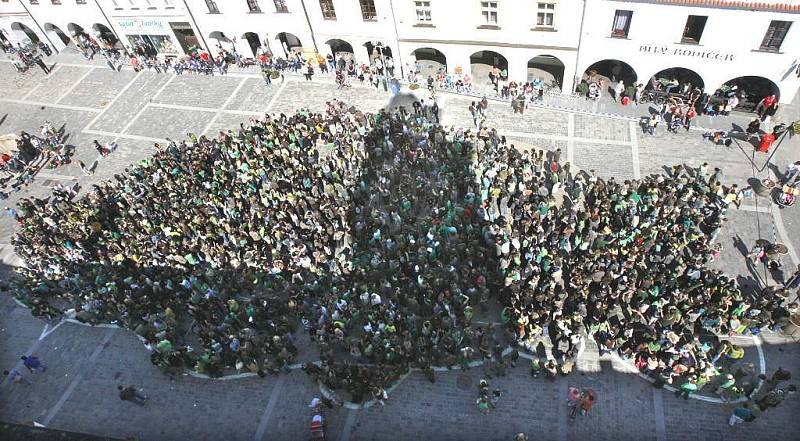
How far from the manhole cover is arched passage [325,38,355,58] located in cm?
2986

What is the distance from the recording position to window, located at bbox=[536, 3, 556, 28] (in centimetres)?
3342

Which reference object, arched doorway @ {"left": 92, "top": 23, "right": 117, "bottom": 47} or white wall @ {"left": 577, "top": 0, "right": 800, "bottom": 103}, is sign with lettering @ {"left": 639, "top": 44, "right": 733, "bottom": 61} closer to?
white wall @ {"left": 577, "top": 0, "right": 800, "bottom": 103}

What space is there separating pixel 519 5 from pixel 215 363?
27551 mm

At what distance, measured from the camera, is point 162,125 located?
4028cm

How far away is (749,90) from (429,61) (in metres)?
22.1

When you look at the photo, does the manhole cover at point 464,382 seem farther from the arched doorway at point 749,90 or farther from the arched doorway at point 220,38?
the arched doorway at point 220,38

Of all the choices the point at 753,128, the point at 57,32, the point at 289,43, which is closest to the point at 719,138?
the point at 753,128

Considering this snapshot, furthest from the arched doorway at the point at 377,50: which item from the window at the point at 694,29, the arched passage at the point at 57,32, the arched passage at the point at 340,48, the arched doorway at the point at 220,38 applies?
the arched passage at the point at 57,32

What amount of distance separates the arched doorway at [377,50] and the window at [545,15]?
1145 cm

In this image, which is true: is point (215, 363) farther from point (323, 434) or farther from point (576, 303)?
point (576, 303)

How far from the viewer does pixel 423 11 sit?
3656 cm

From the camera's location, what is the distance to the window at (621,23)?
32.5 metres

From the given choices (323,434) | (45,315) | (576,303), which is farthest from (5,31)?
(576,303)

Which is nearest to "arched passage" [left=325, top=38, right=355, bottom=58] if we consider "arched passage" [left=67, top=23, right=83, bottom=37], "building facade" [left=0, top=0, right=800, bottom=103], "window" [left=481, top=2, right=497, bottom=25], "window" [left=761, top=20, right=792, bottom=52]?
"building facade" [left=0, top=0, right=800, bottom=103]
